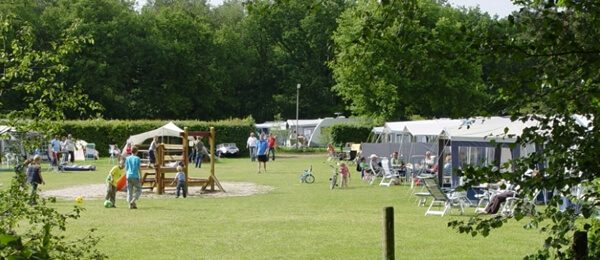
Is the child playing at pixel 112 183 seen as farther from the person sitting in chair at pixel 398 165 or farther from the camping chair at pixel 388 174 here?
the person sitting in chair at pixel 398 165

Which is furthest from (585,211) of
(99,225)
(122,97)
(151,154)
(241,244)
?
(122,97)

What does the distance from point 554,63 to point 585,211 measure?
0.89 metres

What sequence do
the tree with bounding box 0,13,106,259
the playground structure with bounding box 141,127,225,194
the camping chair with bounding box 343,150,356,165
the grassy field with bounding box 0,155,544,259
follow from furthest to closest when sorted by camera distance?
the camping chair with bounding box 343,150,356,165
the playground structure with bounding box 141,127,225,194
the grassy field with bounding box 0,155,544,259
the tree with bounding box 0,13,106,259

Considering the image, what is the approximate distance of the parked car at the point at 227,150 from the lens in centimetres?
4541

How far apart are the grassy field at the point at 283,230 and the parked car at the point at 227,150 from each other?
24203 millimetres

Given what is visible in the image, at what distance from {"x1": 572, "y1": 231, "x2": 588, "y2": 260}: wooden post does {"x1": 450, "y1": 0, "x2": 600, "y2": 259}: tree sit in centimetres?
46

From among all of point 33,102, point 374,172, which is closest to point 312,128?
point 374,172

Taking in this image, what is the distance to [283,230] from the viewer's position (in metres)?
13.1

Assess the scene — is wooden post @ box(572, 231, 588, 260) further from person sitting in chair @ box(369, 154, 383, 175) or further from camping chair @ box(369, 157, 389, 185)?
person sitting in chair @ box(369, 154, 383, 175)

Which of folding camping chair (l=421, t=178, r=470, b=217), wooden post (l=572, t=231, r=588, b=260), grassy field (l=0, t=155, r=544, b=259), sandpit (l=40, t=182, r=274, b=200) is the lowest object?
grassy field (l=0, t=155, r=544, b=259)

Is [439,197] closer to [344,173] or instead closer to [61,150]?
[344,173]

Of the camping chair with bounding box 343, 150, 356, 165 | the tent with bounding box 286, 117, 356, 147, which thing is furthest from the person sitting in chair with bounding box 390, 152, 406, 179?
the tent with bounding box 286, 117, 356, 147

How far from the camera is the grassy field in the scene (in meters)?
10.8

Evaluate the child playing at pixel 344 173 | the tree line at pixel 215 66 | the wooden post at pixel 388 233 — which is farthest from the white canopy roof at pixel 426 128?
the wooden post at pixel 388 233
